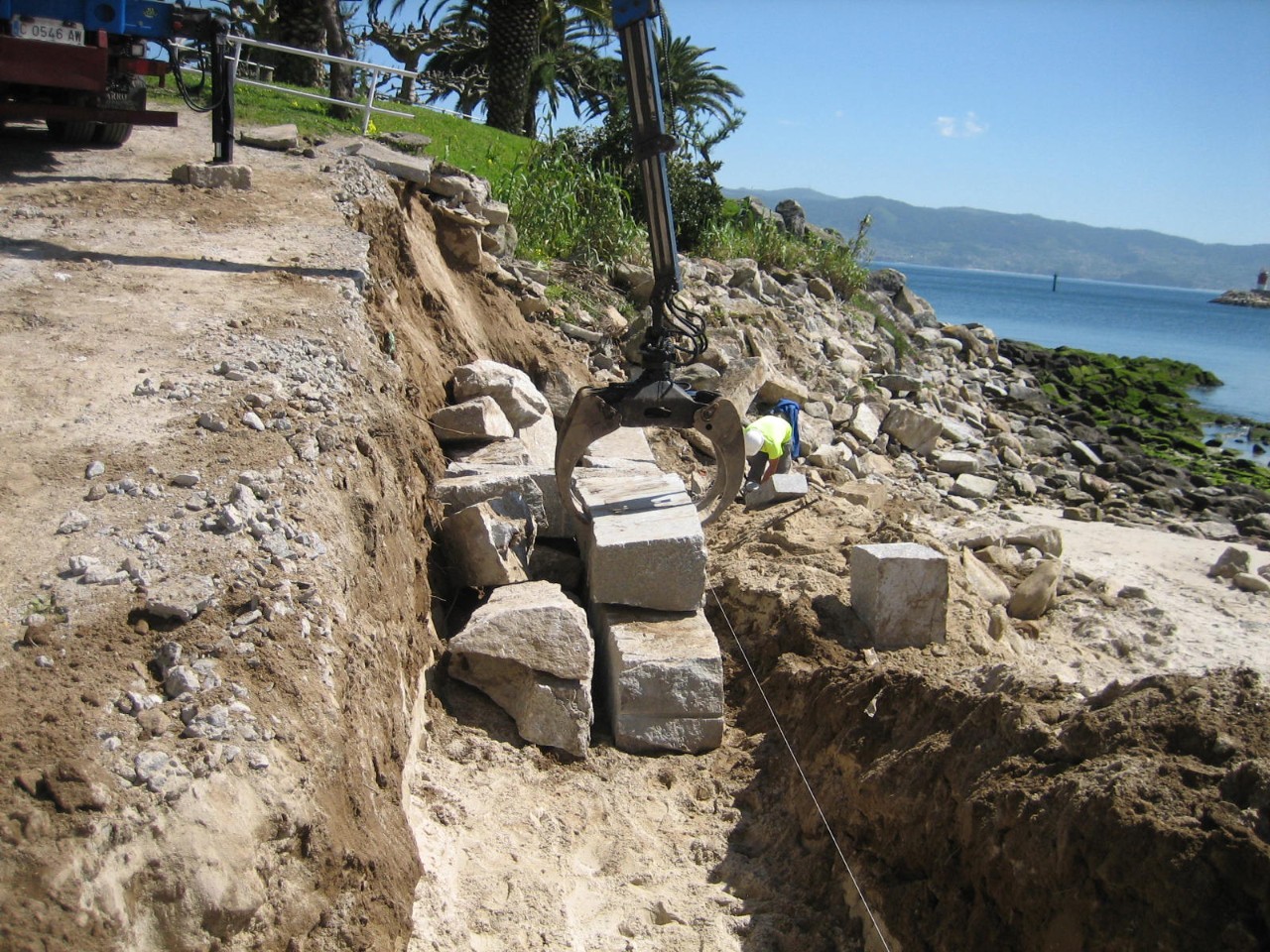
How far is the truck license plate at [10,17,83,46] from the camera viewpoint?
7.74 meters

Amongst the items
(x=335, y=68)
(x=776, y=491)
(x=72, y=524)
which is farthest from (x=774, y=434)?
(x=335, y=68)

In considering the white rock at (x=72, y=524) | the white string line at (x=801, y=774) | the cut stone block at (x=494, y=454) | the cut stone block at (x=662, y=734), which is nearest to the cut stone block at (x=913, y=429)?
the white string line at (x=801, y=774)

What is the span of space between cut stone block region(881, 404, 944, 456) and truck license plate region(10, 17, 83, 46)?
9.77 meters

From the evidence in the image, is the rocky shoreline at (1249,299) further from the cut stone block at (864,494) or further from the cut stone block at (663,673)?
the cut stone block at (663,673)

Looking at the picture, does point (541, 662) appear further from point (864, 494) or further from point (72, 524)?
point (864, 494)

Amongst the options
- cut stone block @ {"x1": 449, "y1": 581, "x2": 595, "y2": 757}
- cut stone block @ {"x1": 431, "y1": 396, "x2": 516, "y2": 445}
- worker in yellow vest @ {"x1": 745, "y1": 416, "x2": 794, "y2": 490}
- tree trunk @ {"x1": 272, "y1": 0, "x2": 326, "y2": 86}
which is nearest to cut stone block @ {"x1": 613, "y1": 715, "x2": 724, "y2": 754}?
cut stone block @ {"x1": 449, "y1": 581, "x2": 595, "y2": 757}

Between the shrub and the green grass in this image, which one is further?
the shrub

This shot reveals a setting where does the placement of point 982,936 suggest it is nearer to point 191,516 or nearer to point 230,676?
point 230,676

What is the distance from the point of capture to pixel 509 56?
69.6 ft

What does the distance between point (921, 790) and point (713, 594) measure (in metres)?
2.76

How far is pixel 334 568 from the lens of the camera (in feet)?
13.6

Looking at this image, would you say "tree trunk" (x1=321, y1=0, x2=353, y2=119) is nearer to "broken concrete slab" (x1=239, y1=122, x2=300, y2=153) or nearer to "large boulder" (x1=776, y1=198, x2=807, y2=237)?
"broken concrete slab" (x1=239, y1=122, x2=300, y2=153)

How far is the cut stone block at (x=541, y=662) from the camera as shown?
16.8 feet

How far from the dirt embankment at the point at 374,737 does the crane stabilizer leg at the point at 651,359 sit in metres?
0.92
